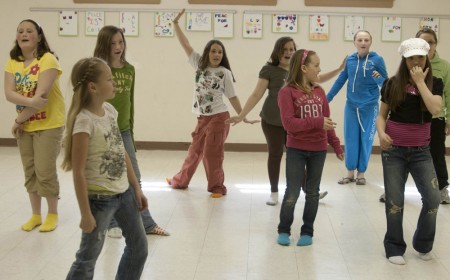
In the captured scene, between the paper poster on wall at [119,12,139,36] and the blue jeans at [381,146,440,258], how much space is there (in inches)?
168

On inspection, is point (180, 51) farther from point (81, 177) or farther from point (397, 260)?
point (81, 177)

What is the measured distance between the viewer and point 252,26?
702cm

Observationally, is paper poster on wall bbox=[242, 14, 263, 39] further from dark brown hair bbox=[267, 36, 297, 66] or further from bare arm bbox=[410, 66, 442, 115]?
bare arm bbox=[410, 66, 442, 115]

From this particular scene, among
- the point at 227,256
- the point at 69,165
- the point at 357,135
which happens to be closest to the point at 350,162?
the point at 357,135

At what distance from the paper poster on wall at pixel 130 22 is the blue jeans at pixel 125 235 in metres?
4.70

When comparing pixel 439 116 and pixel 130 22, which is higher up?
pixel 130 22

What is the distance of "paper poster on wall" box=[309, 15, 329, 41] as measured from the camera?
22.9 feet

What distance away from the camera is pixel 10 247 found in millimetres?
3729

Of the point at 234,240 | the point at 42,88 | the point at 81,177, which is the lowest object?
the point at 234,240

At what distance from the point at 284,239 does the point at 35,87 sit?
1.86 metres

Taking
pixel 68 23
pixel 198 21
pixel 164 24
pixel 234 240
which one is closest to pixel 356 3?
pixel 198 21

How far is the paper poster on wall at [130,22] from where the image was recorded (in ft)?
23.1

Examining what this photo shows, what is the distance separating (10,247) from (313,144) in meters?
1.95

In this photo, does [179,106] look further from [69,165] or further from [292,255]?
[69,165]
